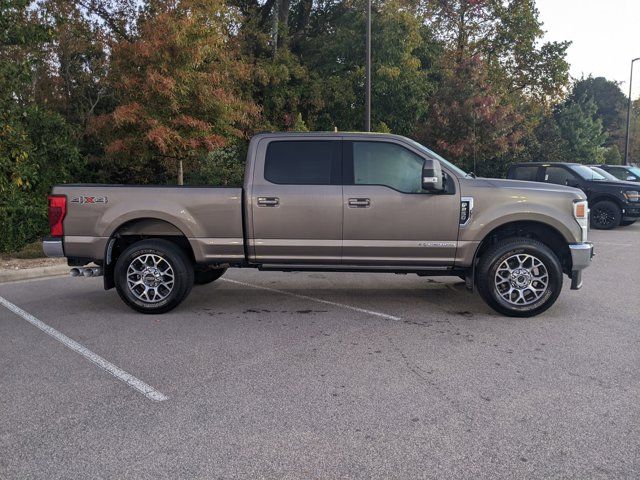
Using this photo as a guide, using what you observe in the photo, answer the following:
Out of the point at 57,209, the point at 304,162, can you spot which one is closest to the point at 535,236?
the point at 304,162

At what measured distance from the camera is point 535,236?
21.3 feet

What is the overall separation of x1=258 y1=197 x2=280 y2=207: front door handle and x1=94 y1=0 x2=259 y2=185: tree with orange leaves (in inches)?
284

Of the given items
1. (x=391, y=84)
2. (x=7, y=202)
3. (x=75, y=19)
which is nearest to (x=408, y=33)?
(x=391, y=84)

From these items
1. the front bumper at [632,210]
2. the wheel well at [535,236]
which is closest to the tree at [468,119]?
the front bumper at [632,210]

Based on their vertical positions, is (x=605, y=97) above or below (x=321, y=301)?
above

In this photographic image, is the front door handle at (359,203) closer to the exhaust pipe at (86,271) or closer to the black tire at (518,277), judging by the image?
the black tire at (518,277)

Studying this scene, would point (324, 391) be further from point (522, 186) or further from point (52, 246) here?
point (52, 246)

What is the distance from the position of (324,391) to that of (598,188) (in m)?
13.4

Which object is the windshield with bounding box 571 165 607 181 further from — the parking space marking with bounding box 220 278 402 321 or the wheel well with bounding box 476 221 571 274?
the parking space marking with bounding box 220 278 402 321

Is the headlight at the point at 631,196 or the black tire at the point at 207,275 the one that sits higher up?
the headlight at the point at 631,196

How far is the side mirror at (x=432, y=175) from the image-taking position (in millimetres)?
5793

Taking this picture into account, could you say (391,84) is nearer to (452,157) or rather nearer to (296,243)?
(452,157)

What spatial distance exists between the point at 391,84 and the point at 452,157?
13.9 ft

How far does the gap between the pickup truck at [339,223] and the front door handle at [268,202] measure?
11 mm
